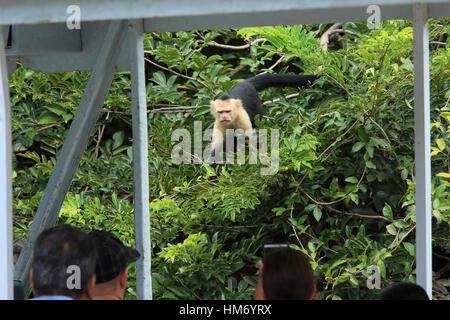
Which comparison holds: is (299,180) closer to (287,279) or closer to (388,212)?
(388,212)

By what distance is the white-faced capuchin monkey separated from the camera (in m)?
3.76

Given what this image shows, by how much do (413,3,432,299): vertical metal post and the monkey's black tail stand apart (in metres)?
2.00

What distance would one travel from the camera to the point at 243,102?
4.04 meters

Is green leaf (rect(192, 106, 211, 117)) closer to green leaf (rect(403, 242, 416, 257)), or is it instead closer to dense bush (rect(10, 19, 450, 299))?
dense bush (rect(10, 19, 450, 299))

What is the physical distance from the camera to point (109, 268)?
1.54 metres

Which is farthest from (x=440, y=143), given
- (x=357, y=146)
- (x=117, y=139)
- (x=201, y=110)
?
(x=117, y=139)

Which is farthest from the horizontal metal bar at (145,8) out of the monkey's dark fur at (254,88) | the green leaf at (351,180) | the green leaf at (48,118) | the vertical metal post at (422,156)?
the green leaf at (48,118)

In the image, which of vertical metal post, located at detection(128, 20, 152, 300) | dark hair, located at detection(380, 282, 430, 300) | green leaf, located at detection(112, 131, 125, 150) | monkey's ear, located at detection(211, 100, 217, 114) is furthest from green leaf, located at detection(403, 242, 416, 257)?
green leaf, located at detection(112, 131, 125, 150)

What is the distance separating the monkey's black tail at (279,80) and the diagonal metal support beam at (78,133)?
75.4 inches

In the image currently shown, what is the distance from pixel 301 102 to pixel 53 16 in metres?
2.50

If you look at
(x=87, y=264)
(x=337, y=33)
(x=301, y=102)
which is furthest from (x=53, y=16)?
(x=337, y=33)

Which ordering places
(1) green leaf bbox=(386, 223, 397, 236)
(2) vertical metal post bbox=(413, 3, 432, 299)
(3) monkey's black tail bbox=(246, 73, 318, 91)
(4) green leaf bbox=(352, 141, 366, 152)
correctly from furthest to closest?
(3) monkey's black tail bbox=(246, 73, 318, 91), (4) green leaf bbox=(352, 141, 366, 152), (1) green leaf bbox=(386, 223, 397, 236), (2) vertical metal post bbox=(413, 3, 432, 299)

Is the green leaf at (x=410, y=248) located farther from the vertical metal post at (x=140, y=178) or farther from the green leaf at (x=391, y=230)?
the vertical metal post at (x=140, y=178)
